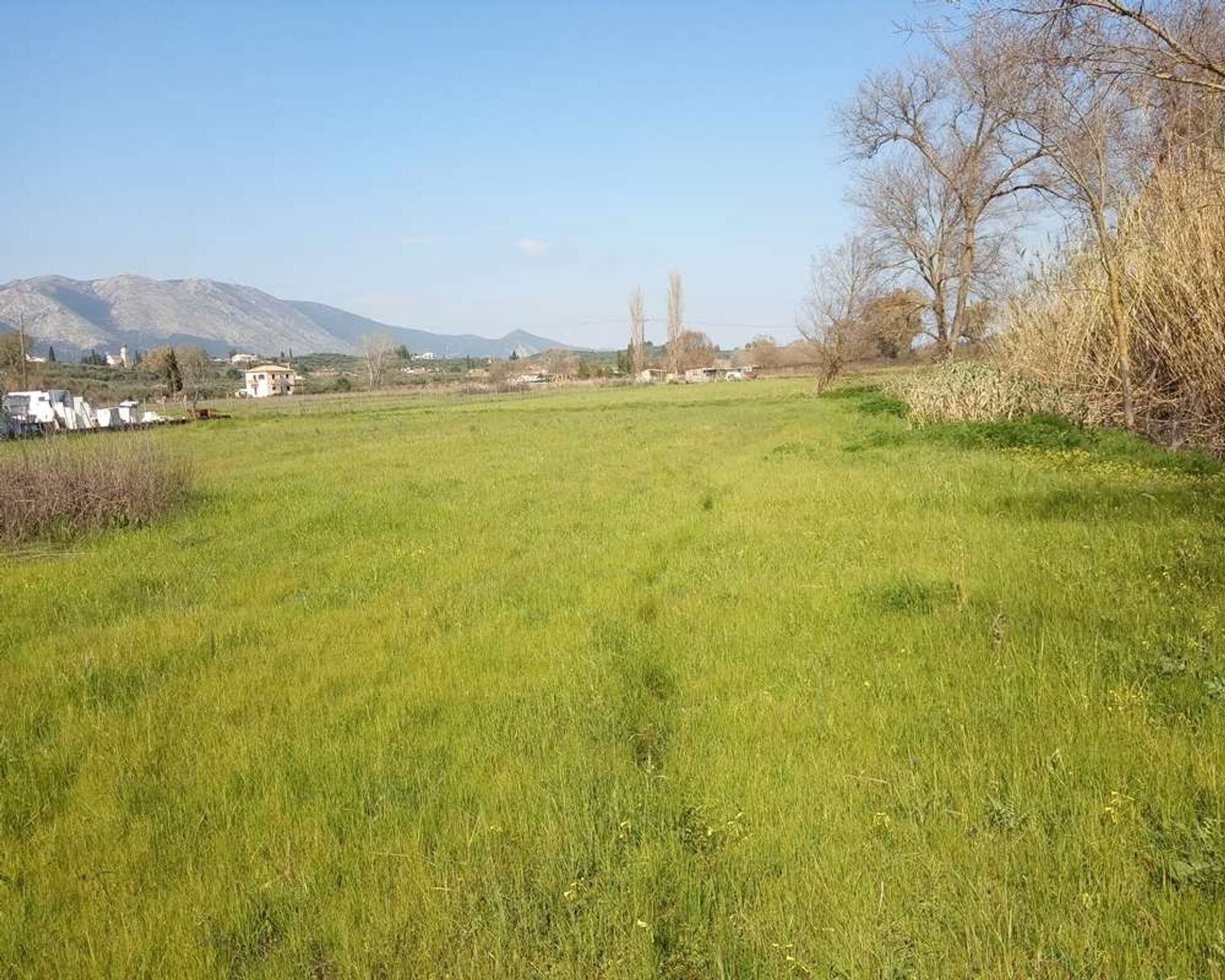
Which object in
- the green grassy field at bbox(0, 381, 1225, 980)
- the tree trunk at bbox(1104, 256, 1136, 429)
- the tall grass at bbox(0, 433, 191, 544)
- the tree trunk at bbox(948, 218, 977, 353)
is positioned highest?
the tree trunk at bbox(948, 218, 977, 353)

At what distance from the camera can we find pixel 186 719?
4855mm

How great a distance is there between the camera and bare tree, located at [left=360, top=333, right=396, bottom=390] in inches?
4584

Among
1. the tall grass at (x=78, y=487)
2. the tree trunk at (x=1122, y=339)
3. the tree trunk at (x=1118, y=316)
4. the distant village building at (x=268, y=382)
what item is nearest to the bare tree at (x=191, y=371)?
the distant village building at (x=268, y=382)

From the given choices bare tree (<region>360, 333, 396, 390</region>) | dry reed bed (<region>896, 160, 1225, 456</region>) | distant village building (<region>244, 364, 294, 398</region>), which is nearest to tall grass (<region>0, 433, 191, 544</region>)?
dry reed bed (<region>896, 160, 1225, 456</region>)

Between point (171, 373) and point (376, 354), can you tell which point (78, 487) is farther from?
point (376, 354)

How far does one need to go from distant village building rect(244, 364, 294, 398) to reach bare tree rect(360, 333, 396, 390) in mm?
15211

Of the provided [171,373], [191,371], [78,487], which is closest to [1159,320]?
[78,487]

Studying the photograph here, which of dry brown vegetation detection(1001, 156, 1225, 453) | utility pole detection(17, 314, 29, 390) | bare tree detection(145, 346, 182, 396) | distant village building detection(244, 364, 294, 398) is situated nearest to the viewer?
dry brown vegetation detection(1001, 156, 1225, 453)

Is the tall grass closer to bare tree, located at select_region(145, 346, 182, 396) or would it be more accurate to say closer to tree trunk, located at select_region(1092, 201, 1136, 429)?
tree trunk, located at select_region(1092, 201, 1136, 429)

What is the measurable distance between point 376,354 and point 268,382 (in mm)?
25079

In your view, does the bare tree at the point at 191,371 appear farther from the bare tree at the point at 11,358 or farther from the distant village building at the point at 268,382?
the distant village building at the point at 268,382

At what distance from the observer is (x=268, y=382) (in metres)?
128

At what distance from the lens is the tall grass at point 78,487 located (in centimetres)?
1114

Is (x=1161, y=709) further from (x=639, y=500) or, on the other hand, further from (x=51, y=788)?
(x=639, y=500)
